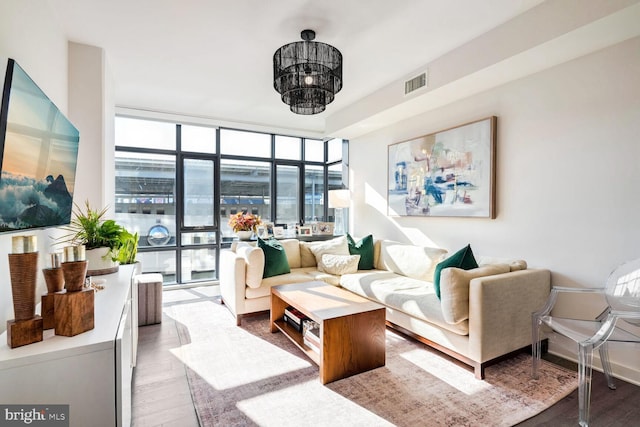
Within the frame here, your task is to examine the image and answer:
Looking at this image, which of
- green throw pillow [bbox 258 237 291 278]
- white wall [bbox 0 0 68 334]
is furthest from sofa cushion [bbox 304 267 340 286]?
white wall [bbox 0 0 68 334]

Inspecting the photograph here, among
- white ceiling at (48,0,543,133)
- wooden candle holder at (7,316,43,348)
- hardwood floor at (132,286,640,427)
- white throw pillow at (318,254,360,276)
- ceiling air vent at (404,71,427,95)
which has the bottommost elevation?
hardwood floor at (132,286,640,427)

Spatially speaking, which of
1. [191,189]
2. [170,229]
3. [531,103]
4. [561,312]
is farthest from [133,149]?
[561,312]

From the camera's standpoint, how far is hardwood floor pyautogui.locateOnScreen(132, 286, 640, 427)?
1.82m

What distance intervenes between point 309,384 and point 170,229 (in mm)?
3596

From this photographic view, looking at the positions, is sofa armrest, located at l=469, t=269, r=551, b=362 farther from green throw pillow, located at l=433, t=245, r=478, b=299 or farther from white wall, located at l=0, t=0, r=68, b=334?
white wall, located at l=0, t=0, r=68, b=334

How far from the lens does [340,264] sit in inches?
152

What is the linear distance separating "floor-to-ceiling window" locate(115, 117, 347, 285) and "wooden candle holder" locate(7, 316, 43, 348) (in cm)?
385

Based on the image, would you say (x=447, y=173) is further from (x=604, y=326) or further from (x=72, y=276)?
(x=72, y=276)

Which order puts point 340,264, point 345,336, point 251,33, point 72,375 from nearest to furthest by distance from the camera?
point 72,375, point 345,336, point 251,33, point 340,264

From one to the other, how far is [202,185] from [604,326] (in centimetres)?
497

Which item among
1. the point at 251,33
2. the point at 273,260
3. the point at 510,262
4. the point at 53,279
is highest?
the point at 251,33

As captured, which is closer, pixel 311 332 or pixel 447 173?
pixel 311 332

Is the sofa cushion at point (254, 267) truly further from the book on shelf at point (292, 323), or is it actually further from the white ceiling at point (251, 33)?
the white ceiling at point (251, 33)

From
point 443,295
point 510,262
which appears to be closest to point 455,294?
point 443,295
